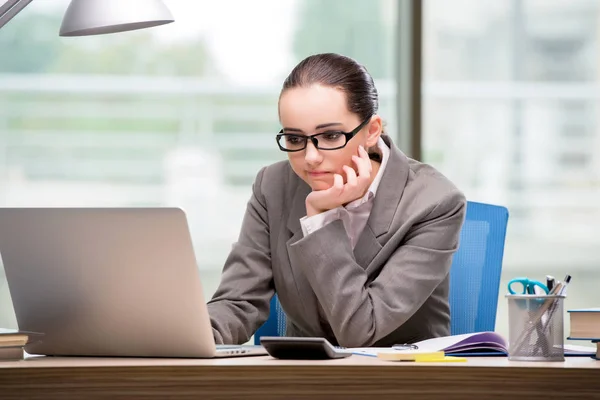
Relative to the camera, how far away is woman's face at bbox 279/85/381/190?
6.00 ft

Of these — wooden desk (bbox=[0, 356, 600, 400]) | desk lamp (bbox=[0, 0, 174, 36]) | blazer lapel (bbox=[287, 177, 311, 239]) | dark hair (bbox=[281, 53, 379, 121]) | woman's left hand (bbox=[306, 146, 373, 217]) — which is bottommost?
wooden desk (bbox=[0, 356, 600, 400])

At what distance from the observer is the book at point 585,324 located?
52.1 inches

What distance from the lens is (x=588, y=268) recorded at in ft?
12.2

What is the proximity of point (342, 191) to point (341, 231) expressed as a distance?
0.12 metres

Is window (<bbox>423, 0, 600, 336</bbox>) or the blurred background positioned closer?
the blurred background

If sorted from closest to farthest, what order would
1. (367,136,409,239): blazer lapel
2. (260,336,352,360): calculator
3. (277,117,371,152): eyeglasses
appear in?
(260,336,352,360): calculator < (277,117,371,152): eyeglasses < (367,136,409,239): blazer lapel

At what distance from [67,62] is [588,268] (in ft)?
7.25

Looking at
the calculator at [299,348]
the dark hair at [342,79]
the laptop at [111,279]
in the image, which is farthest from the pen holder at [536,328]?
the dark hair at [342,79]

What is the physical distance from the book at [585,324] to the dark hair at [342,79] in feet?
2.36

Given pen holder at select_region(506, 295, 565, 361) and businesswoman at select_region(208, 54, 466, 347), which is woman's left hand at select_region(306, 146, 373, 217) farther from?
pen holder at select_region(506, 295, 565, 361)

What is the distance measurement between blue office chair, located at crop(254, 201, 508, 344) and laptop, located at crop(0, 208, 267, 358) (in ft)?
2.67

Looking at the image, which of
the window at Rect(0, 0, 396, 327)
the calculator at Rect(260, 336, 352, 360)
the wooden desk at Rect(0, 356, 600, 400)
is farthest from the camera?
the window at Rect(0, 0, 396, 327)

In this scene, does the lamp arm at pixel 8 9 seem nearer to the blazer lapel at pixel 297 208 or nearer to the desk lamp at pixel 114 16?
the desk lamp at pixel 114 16

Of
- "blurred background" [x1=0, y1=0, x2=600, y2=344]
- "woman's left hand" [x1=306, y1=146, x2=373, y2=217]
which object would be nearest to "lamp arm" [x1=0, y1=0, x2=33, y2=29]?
"woman's left hand" [x1=306, y1=146, x2=373, y2=217]
